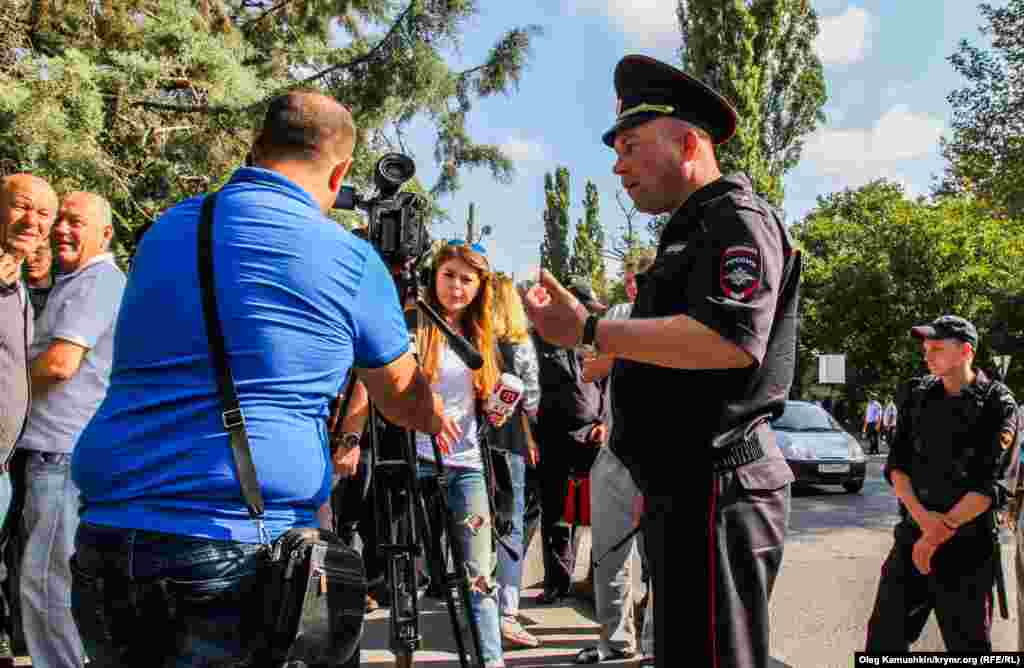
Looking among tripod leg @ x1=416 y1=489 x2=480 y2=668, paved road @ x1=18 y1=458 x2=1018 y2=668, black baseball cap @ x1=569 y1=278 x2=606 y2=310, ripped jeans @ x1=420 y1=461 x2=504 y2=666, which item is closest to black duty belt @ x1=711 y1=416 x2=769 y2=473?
tripod leg @ x1=416 y1=489 x2=480 y2=668

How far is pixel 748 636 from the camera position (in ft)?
7.76

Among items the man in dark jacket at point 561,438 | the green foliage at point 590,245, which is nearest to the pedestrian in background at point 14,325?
the man in dark jacket at point 561,438

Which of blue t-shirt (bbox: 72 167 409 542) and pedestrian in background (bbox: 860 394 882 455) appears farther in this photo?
pedestrian in background (bbox: 860 394 882 455)

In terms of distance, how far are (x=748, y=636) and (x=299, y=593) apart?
1.10 m

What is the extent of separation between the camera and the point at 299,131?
89.7 inches

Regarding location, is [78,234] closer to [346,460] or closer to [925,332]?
[346,460]

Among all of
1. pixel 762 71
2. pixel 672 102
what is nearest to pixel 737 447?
pixel 672 102

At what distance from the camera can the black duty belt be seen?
7.88 ft

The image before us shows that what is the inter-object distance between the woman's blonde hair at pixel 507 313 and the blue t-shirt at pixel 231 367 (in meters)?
2.86

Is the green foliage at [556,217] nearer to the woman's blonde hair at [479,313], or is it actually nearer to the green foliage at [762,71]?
the green foliage at [762,71]

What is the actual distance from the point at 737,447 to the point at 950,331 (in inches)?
93.4

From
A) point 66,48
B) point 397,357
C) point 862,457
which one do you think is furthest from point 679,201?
point 862,457

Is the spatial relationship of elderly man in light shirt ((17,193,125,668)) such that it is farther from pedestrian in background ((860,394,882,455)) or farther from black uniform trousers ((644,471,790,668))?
pedestrian in background ((860,394,882,455))

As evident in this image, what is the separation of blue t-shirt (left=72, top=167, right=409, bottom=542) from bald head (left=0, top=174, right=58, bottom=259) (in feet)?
7.51
